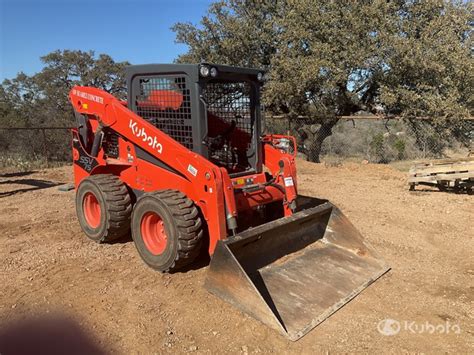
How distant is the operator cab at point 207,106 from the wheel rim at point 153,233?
894mm

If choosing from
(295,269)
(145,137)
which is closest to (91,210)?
(145,137)

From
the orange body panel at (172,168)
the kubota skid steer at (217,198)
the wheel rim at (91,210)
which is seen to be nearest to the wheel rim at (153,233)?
the kubota skid steer at (217,198)

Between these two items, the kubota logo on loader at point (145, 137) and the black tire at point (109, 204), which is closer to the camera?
the kubota logo on loader at point (145, 137)

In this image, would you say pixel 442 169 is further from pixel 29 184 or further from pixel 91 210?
pixel 29 184

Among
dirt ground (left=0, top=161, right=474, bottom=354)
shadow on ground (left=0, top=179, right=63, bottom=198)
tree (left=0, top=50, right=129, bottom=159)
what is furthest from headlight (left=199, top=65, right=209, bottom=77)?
tree (left=0, top=50, right=129, bottom=159)

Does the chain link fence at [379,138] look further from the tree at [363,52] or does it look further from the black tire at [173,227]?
the black tire at [173,227]

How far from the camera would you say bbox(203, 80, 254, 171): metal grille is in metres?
4.69

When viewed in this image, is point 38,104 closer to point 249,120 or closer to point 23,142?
point 23,142

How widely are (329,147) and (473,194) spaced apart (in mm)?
8509

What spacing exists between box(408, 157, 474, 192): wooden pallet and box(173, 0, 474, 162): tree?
3285 mm

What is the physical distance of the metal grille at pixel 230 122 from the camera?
185 inches

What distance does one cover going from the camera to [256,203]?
176 inches

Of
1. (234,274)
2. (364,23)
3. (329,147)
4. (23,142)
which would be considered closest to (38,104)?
(23,142)

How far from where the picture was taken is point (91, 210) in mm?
5391
